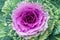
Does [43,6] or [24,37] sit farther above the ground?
[43,6]

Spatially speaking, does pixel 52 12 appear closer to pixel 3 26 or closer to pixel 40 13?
pixel 40 13

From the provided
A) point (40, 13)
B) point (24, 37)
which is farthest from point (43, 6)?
point (24, 37)

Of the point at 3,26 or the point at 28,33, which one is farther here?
the point at 3,26

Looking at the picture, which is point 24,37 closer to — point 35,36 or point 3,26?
point 35,36

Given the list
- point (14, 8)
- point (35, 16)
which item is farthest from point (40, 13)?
point (14, 8)

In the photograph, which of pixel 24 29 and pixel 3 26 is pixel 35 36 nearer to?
pixel 24 29

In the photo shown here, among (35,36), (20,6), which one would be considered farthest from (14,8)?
(35,36)

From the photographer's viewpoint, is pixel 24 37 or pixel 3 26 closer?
pixel 24 37
